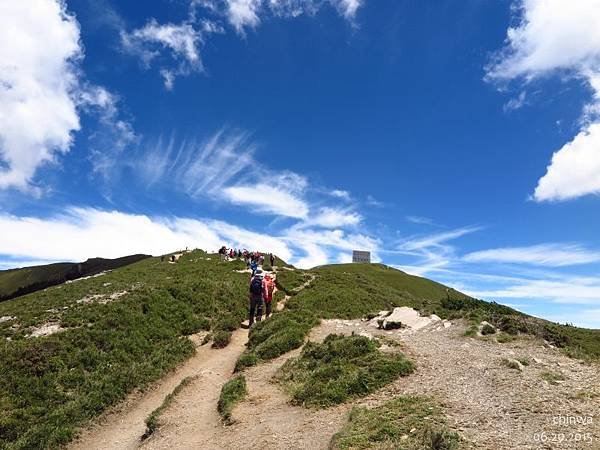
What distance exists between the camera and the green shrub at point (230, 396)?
1420 centimetres

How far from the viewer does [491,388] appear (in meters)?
12.3

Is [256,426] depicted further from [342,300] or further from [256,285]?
[342,300]

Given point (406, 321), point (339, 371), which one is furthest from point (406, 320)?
point (339, 371)

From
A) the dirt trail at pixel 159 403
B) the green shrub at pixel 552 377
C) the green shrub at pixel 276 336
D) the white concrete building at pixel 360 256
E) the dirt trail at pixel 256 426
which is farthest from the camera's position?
the white concrete building at pixel 360 256

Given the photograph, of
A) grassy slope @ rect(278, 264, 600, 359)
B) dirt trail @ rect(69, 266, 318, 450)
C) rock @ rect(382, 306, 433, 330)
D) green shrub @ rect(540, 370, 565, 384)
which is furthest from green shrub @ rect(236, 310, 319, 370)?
green shrub @ rect(540, 370, 565, 384)

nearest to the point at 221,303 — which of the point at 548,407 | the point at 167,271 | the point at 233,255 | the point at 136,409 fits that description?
the point at 136,409

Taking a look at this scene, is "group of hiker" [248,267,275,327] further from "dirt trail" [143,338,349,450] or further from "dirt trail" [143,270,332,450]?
Answer: "dirt trail" [143,338,349,450]

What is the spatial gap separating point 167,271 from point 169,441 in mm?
39453

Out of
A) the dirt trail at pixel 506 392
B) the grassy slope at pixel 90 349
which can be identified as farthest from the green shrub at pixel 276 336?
the dirt trail at pixel 506 392

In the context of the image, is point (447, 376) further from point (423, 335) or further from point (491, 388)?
point (423, 335)

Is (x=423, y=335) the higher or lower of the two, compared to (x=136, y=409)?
higher

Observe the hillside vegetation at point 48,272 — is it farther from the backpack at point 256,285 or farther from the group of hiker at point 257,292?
the backpack at point 256,285

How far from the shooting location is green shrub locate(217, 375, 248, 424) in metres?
14.2

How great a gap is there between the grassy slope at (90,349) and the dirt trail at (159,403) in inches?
21.1
